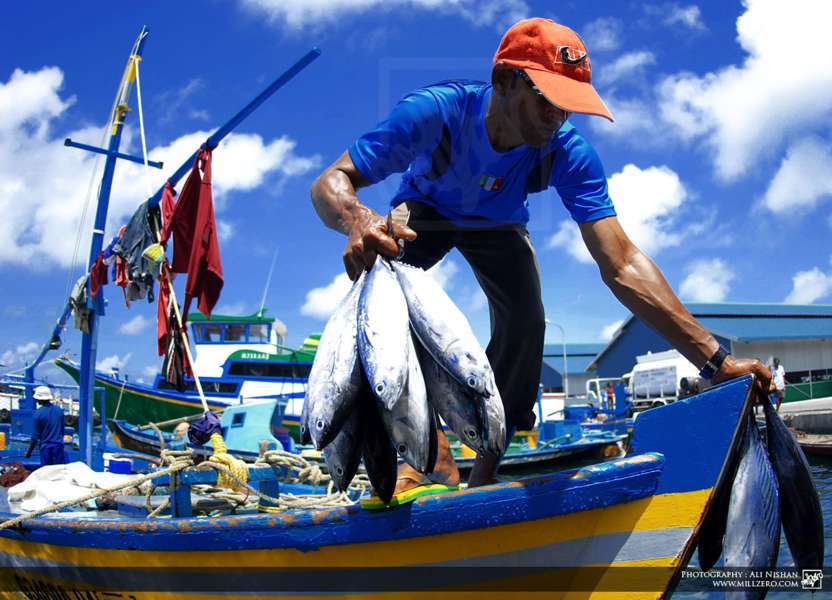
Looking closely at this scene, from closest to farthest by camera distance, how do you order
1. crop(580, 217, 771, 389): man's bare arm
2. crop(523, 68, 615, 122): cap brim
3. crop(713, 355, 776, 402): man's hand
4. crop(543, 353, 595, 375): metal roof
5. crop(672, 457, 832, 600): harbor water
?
crop(713, 355, 776, 402): man's hand
crop(523, 68, 615, 122): cap brim
crop(580, 217, 771, 389): man's bare arm
crop(672, 457, 832, 600): harbor water
crop(543, 353, 595, 375): metal roof

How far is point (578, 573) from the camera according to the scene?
6.32 ft

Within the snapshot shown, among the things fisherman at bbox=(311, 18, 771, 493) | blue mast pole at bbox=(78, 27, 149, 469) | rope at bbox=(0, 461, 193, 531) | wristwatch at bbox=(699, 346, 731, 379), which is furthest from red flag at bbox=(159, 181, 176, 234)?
wristwatch at bbox=(699, 346, 731, 379)

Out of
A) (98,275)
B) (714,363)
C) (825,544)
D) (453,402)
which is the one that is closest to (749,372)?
(714,363)

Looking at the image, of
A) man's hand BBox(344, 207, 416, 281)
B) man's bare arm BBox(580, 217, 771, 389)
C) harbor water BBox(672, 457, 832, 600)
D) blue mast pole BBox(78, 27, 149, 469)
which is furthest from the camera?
blue mast pole BBox(78, 27, 149, 469)

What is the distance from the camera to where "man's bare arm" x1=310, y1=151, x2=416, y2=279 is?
5.83 ft

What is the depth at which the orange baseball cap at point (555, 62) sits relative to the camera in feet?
6.70

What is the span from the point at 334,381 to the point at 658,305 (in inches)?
47.9

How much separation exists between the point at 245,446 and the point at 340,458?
12.0 meters

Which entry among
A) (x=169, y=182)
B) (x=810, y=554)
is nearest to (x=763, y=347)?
(x=169, y=182)

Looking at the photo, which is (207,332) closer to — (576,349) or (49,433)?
(49,433)

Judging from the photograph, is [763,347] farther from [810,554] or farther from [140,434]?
[810,554]

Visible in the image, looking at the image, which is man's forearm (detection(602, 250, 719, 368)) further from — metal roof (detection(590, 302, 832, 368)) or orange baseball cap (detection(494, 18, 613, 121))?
metal roof (detection(590, 302, 832, 368))

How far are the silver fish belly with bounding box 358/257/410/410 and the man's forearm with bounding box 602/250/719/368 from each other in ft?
3.26

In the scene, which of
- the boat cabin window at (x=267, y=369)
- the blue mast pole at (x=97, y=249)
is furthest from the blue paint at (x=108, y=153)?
the boat cabin window at (x=267, y=369)
